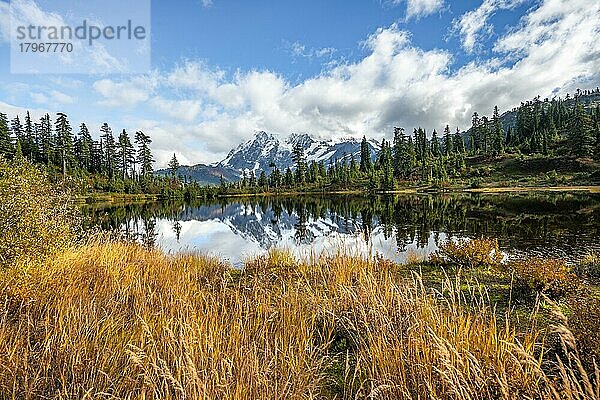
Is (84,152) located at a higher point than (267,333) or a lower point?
higher

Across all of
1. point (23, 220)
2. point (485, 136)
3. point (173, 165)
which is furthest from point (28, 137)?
Answer: point (485, 136)

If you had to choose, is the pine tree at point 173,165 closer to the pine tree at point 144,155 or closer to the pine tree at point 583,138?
the pine tree at point 144,155

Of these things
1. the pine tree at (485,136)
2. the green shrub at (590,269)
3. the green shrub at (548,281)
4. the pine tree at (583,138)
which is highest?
the pine tree at (485,136)

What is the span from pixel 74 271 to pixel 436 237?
16.9 meters

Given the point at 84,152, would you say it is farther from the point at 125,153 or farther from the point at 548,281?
the point at 548,281

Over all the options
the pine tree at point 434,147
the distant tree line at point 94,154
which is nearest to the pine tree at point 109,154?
the distant tree line at point 94,154

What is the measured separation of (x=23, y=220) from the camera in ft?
20.5

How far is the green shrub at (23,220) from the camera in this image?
602cm

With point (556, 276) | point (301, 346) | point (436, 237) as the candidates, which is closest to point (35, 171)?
point (301, 346)

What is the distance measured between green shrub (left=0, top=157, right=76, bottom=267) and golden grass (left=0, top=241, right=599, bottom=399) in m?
0.35

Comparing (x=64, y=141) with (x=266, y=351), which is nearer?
(x=266, y=351)

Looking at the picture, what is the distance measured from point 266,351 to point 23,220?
5574mm

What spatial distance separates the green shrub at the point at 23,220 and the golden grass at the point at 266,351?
1.15 feet

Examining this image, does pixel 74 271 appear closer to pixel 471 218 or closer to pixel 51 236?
pixel 51 236
